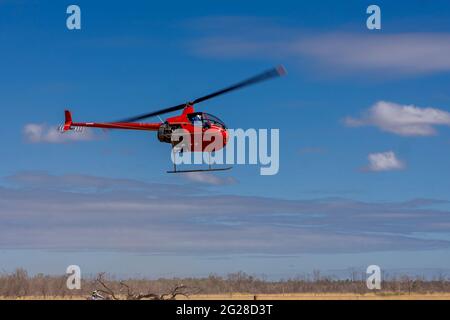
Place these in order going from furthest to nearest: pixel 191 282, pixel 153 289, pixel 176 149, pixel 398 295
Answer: pixel 191 282
pixel 153 289
pixel 398 295
pixel 176 149

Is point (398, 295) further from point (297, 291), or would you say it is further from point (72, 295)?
point (72, 295)

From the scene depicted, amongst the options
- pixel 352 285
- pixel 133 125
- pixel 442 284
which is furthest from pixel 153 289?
pixel 133 125

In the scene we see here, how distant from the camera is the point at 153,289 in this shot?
171m
